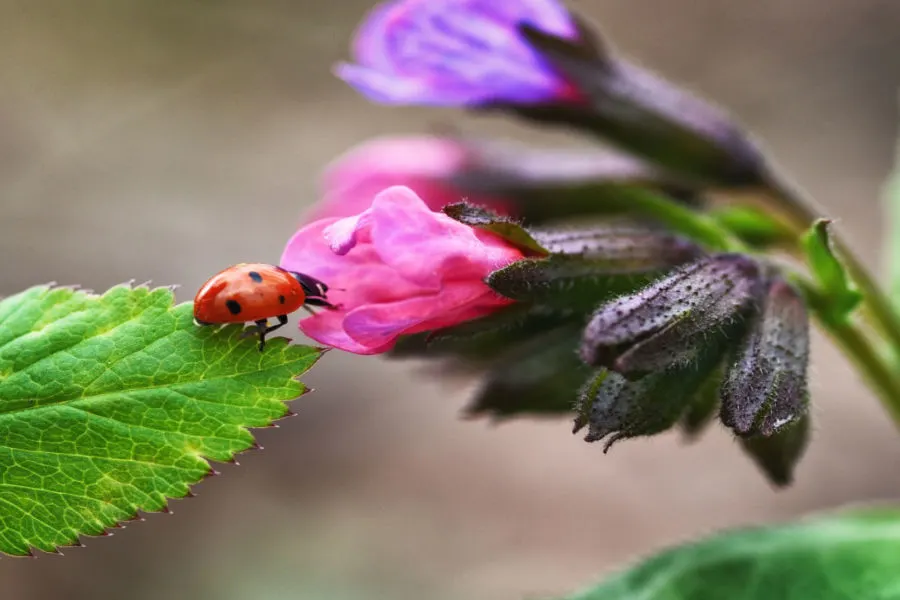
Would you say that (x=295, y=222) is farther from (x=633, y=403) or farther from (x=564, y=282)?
(x=633, y=403)

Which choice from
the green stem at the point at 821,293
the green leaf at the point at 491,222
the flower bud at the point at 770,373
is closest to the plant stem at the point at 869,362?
the green stem at the point at 821,293

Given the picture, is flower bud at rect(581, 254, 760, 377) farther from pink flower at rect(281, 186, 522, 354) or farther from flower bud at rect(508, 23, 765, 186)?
flower bud at rect(508, 23, 765, 186)

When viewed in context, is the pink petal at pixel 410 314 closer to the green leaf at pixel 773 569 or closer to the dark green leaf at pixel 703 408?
the dark green leaf at pixel 703 408

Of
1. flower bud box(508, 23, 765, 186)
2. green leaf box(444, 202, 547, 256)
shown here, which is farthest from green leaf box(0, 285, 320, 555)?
flower bud box(508, 23, 765, 186)

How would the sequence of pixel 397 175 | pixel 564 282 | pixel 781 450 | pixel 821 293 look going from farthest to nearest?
pixel 397 175 < pixel 821 293 < pixel 781 450 < pixel 564 282

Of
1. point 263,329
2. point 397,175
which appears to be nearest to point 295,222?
point 397,175

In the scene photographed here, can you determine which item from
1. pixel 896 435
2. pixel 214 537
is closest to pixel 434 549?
pixel 214 537
